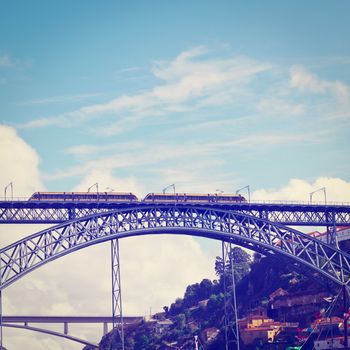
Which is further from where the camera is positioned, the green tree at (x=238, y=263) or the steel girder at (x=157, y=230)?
the green tree at (x=238, y=263)

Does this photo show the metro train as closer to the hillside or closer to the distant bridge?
the hillside

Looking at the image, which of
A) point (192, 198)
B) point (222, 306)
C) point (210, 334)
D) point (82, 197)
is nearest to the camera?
point (82, 197)

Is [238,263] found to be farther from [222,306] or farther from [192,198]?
[192,198]

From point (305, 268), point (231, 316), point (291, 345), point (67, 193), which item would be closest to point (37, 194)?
point (67, 193)

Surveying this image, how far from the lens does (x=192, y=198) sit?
10262 centimetres

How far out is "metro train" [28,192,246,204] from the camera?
94688 millimetres

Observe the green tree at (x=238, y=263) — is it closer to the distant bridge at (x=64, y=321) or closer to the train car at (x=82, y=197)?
the distant bridge at (x=64, y=321)

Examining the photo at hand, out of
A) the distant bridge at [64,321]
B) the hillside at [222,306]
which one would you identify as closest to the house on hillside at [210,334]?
the hillside at [222,306]

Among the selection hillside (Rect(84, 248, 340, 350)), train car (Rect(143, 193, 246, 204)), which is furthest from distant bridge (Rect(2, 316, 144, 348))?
train car (Rect(143, 193, 246, 204))

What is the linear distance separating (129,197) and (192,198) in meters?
8.29

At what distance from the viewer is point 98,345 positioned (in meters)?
160

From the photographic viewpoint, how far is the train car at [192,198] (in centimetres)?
10081

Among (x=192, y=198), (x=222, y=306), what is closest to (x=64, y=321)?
(x=222, y=306)

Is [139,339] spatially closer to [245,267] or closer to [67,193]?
[245,267]
